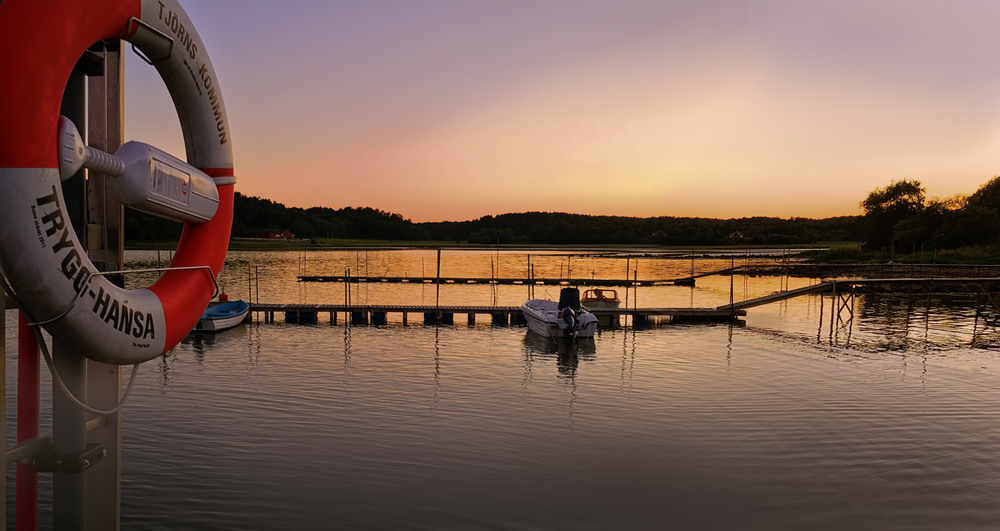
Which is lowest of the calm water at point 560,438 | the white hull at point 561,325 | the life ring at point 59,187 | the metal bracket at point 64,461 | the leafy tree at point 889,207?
the calm water at point 560,438

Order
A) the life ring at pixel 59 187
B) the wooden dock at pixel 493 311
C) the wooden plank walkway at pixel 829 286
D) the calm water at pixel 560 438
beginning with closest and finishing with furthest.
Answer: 1. the life ring at pixel 59 187
2. the calm water at pixel 560 438
3. the wooden plank walkway at pixel 829 286
4. the wooden dock at pixel 493 311

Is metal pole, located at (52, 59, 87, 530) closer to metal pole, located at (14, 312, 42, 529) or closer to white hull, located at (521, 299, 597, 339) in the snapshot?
metal pole, located at (14, 312, 42, 529)

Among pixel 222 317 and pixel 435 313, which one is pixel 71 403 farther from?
pixel 435 313

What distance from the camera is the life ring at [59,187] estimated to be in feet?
9.57

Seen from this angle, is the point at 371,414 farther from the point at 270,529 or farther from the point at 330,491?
the point at 270,529

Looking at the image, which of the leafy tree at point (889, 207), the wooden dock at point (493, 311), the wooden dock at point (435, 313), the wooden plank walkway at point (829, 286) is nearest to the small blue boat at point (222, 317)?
the wooden dock at point (435, 313)

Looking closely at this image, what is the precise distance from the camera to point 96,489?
14.0ft

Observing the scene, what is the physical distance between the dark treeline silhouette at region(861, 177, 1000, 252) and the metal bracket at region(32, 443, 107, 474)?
186 feet

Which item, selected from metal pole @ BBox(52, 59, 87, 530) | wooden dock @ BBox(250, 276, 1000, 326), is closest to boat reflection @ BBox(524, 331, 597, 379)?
wooden dock @ BBox(250, 276, 1000, 326)

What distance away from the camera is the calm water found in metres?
6.95

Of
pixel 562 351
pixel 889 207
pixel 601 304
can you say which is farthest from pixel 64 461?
pixel 889 207

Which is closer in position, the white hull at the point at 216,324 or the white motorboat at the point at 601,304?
the white hull at the point at 216,324

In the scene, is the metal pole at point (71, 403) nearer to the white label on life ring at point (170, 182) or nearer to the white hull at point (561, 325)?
the white label on life ring at point (170, 182)

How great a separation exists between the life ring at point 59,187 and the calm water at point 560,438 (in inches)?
136
